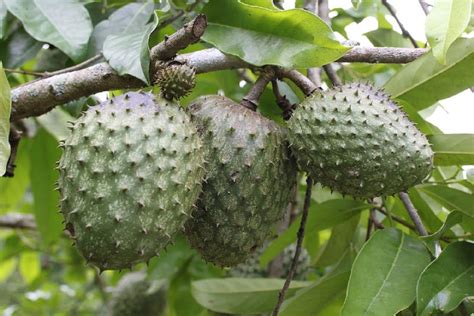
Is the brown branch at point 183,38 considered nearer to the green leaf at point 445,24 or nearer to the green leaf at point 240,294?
the green leaf at point 445,24

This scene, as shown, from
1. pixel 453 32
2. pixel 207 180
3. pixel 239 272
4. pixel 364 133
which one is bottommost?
pixel 239 272

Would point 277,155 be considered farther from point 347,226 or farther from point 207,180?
point 347,226

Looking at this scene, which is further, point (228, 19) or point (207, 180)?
point (228, 19)

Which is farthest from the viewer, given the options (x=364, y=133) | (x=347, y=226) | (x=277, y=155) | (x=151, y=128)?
(x=347, y=226)

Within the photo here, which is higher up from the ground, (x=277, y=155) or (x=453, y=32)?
(x=453, y=32)

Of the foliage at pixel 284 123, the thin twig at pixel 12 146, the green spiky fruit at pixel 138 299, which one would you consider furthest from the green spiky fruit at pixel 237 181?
the green spiky fruit at pixel 138 299

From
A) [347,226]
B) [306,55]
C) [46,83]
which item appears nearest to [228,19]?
[306,55]

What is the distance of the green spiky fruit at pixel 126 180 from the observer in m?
1.54

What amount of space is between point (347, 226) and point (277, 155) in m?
0.93

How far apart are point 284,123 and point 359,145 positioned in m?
0.42

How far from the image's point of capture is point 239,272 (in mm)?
3053

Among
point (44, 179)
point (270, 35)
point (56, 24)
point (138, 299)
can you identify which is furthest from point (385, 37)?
point (138, 299)

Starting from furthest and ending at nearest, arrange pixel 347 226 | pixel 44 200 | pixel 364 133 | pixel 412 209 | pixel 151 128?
pixel 44 200 → pixel 347 226 → pixel 412 209 → pixel 364 133 → pixel 151 128

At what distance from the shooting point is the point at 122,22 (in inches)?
97.3
